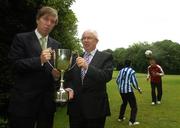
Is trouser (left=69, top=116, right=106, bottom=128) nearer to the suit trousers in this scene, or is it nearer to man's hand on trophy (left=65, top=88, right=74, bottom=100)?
man's hand on trophy (left=65, top=88, right=74, bottom=100)

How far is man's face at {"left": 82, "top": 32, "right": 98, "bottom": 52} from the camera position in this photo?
554cm

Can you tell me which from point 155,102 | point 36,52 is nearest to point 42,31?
point 36,52

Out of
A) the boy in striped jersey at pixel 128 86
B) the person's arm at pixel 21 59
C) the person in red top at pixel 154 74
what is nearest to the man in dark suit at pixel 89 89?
the person's arm at pixel 21 59

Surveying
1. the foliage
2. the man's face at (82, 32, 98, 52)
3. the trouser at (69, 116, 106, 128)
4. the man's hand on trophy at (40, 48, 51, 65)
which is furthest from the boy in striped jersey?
the foliage

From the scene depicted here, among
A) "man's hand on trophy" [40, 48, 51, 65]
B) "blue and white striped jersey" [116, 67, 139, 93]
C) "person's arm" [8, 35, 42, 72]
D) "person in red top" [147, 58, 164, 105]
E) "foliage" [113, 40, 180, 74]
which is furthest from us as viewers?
"foliage" [113, 40, 180, 74]

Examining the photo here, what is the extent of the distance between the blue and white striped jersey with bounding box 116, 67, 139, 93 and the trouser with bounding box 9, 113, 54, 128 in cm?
847

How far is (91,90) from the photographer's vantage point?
18.3ft

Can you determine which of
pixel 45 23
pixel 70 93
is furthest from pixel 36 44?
pixel 70 93

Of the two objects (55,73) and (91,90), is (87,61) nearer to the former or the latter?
(91,90)

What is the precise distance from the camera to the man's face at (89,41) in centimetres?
554

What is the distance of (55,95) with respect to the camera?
16.4 feet

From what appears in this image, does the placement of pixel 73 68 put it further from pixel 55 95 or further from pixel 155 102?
pixel 155 102

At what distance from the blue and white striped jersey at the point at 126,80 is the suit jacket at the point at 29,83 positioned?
847 centimetres

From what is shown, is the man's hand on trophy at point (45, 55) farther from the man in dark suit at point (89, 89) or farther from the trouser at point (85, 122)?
the trouser at point (85, 122)
